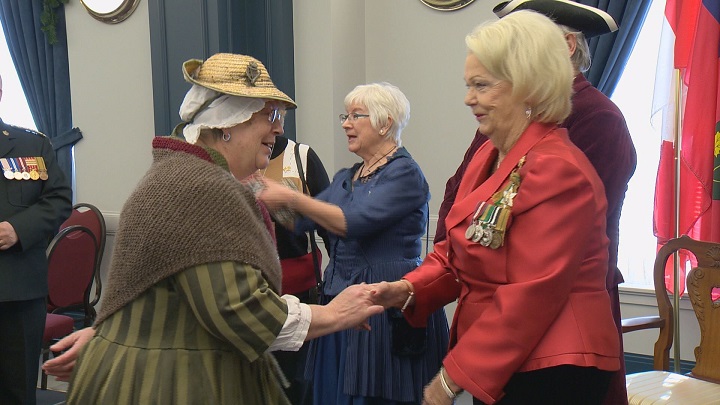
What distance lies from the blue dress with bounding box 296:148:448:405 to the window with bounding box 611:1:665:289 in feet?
5.70

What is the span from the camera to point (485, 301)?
1669 mm

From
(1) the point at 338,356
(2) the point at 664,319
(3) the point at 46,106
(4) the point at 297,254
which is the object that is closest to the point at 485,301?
(1) the point at 338,356

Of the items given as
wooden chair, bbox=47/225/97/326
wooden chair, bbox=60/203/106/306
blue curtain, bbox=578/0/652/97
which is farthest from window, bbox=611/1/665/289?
wooden chair, bbox=60/203/106/306

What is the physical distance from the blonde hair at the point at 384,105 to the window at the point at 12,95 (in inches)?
156

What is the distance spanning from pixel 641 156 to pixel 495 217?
2829mm

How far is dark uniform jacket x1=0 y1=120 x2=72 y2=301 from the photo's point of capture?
321 centimetres

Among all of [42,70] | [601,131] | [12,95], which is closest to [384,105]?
[601,131]

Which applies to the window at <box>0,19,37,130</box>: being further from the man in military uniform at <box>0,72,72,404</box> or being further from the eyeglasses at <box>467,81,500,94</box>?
the eyeglasses at <box>467,81,500,94</box>

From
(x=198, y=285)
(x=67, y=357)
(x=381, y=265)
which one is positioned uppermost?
(x=198, y=285)

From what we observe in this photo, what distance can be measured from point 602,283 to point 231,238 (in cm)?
78

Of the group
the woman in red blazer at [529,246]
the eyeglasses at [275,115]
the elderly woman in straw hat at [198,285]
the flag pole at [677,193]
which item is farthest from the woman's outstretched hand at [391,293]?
the flag pole at [677,193]

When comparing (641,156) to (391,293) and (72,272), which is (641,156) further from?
(72,272)

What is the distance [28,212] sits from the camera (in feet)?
10.8

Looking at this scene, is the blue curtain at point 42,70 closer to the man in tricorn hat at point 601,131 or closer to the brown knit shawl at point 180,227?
the brown knit shawl at point 180,227
